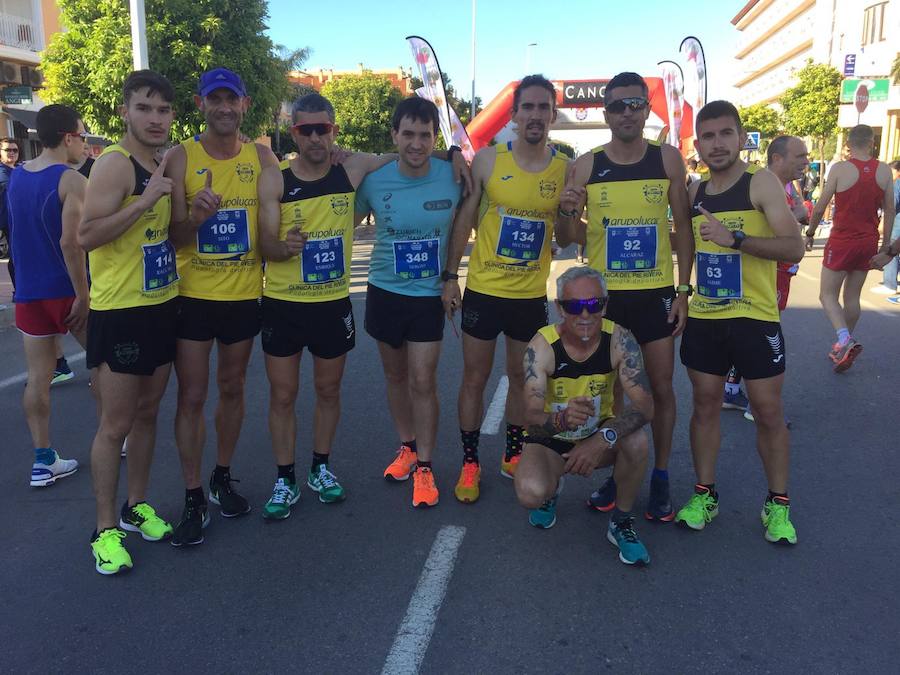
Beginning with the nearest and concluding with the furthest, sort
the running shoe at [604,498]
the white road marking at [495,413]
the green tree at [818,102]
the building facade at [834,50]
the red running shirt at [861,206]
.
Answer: the running shoe at [604,498] → the white road marking at [495,413] → the red running shirt at [861,206] → the building facade at [834,50] → the green tree at [818,102]

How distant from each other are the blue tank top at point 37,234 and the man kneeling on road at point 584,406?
9.24 feet

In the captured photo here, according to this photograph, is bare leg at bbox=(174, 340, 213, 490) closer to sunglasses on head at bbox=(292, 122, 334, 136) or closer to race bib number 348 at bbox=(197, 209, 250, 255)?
race bib number 348 at bbox=(197, 209, 250, 255)

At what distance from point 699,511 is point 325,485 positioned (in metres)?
1.97

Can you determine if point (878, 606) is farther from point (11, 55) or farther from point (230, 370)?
point (11, 55)

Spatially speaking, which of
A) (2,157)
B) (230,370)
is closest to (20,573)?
(230,370)

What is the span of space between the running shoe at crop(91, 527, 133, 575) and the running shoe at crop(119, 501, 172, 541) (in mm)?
175

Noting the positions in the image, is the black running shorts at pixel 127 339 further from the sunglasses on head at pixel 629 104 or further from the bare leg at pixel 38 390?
the sunglasses on head at pixel 629 104

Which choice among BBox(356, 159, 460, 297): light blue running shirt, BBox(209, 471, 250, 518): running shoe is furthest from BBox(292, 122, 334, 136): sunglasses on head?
BBox(209, 471, 250, 518): running shoe

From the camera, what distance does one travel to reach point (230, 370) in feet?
12.0

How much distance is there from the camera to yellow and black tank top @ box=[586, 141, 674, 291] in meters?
3.60

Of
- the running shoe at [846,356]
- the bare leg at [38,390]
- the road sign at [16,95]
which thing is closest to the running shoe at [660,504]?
the bare leg at [38,390]

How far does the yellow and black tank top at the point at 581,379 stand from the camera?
11.0ft

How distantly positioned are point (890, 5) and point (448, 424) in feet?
125

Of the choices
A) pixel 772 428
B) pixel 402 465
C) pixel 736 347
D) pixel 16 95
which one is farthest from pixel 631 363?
pixel 16 95
